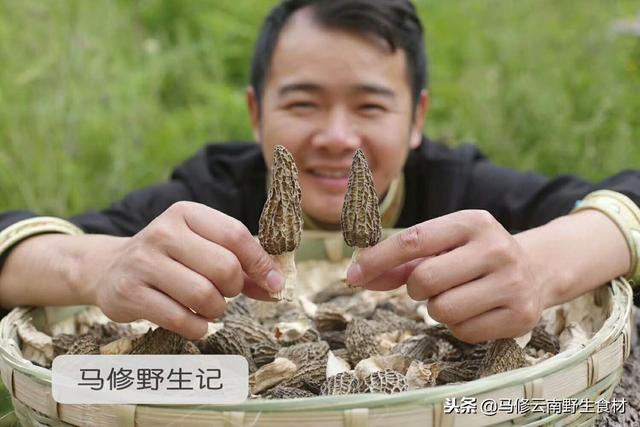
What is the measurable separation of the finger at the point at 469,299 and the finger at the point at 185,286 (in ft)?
0.98

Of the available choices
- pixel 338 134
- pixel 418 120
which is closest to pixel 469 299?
pixel 338 134

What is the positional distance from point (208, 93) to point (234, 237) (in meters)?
2.31

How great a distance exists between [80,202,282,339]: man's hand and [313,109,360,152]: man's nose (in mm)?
632

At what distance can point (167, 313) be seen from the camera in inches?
39.3

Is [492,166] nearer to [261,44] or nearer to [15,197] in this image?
[261,44]

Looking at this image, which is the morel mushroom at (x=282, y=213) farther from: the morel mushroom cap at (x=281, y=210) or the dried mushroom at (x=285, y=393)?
the dried mushroom at (x=285, y=393)

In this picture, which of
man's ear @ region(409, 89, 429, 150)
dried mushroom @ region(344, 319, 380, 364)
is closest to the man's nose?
man's ear @ region(409, 89, 429, 150)

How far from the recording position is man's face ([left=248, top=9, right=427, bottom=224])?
65.8 inches

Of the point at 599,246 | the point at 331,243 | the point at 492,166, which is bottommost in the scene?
the point at 599,246

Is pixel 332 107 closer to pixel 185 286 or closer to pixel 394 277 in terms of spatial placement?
pixel 394 277

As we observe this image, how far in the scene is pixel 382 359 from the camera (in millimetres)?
1126

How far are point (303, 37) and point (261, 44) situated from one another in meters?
0.29

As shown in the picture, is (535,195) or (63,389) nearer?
(63,389)

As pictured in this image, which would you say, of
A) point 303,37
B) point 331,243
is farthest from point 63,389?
point 303,37
